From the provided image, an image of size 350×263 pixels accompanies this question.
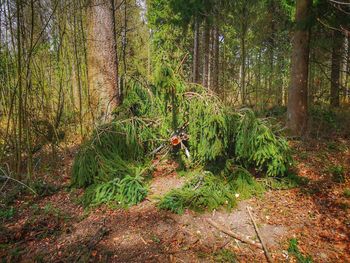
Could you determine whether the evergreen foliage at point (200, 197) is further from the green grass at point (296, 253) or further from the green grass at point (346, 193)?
the green grass at point (346, 193)

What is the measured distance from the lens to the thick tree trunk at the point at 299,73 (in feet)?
18.6

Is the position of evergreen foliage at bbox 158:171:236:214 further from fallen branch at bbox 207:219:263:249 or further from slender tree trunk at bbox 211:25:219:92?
slender tree trunk at bbox 211:25:219:92

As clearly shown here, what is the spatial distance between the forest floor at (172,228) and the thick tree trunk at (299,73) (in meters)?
2.11

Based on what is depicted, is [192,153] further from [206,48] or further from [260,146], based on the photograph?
[206,48]

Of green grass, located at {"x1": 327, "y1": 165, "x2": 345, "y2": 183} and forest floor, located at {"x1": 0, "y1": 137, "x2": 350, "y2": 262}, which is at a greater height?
green grass, located at {"x1": 327, "y1": 165, "x2": 345, "y2": 183}

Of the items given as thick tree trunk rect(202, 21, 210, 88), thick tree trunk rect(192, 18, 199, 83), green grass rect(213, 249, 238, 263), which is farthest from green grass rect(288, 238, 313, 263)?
thick tree trunk rect(202, 21, 210, 88)

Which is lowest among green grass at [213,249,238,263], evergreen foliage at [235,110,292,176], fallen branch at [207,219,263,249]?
green grass at [213,249,238,263]

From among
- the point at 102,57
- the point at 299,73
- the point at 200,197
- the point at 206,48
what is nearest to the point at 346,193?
the point at 200,197

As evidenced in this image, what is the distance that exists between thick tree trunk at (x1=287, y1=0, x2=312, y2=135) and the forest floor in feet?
6.93

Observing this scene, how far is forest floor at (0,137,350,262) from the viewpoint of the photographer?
2788 millimetres

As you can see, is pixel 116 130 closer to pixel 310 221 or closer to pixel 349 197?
pixel 310 221

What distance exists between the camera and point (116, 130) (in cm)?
435

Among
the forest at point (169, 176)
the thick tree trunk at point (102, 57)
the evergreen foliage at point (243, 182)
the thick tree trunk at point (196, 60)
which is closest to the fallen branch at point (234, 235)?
the forest at point (169, 176)

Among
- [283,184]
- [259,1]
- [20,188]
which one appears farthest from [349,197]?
[259,1]
